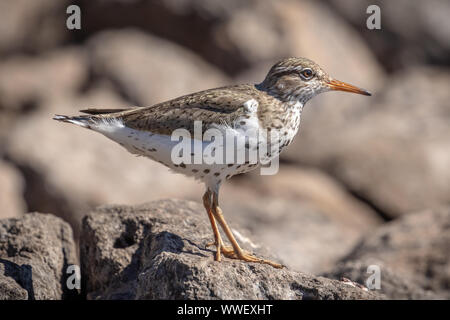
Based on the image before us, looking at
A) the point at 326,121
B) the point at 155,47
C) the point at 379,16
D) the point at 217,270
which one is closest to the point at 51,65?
the point at 155,47

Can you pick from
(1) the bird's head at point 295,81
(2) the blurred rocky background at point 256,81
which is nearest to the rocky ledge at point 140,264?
(1) the bird's head at point 295,81

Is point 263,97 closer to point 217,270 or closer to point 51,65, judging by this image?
point 217,270

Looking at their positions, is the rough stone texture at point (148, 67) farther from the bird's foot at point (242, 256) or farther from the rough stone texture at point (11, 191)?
the bird's foot at point (242, 256)

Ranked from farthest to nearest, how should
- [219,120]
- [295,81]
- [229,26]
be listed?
[229,26] → [295,81] → [219,120]

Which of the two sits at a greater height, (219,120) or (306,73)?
(306,73)

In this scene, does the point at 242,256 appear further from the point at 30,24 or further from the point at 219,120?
the point at 30,24

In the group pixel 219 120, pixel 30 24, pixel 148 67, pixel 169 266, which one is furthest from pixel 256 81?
pixel 169 266

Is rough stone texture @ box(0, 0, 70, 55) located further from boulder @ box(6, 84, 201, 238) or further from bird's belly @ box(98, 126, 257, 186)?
bird's belly @ box(98, 126, 257, 186)
